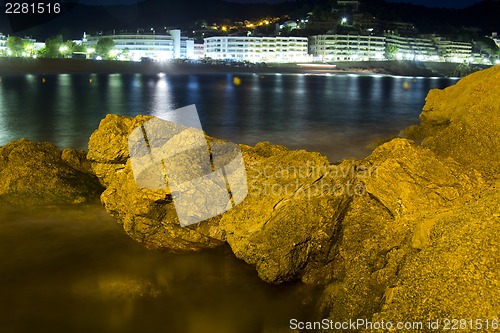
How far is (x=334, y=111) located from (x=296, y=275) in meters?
27.7

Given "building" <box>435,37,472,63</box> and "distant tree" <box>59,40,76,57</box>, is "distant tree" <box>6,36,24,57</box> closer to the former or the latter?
"distant tree" <box>59,40,76,57</box>

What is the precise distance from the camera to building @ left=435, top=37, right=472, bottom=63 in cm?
16725

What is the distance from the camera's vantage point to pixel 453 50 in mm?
168000

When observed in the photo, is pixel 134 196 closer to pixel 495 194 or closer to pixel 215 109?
pixel 495 194

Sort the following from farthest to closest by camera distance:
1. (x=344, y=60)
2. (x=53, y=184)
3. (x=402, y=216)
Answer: (x=344, y=60)
(x=53, y=184)
(x=402, y=216)

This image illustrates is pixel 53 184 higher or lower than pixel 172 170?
lower

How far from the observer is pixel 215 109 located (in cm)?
3506

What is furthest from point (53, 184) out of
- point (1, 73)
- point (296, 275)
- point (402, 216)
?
point (1, 73)

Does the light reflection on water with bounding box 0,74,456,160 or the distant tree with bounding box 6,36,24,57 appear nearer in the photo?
the light reflection on water with bounding box 0,74,456,160

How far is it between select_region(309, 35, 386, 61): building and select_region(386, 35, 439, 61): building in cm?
993

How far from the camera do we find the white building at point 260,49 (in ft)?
479

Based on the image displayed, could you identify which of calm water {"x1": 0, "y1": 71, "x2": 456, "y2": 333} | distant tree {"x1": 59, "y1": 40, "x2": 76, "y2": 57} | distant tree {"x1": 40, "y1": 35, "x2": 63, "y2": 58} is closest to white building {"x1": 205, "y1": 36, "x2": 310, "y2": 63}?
distant tree {"x1": 59, "y1": 40, "x2": 76, "y2": 57}

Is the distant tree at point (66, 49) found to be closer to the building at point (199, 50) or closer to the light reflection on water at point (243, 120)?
the building at point (199, 50)

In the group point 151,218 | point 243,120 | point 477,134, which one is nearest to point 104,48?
point 243,120
